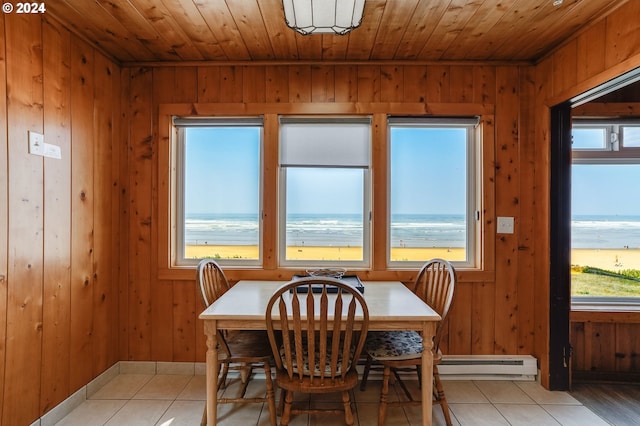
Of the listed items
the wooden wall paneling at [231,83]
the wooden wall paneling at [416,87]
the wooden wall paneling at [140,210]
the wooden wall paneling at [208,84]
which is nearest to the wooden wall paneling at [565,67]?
the wooden wall paneling at [416,87]

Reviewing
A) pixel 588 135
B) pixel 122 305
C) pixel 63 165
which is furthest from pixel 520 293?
pixel 63 165

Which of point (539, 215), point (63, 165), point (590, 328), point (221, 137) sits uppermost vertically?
point (221, 137)

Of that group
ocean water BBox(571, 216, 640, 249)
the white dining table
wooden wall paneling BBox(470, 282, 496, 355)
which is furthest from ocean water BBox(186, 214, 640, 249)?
ocean water BBox(571, 216, 640, 249)

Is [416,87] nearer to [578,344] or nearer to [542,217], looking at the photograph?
[542,217]

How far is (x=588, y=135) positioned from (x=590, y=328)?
4.98ft

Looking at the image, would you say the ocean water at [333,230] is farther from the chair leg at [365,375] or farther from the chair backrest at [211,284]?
the chair leg at [365,375]

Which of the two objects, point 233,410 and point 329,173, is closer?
point 233,410

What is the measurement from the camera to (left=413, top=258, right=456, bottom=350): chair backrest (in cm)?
190

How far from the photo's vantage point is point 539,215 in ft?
7.89

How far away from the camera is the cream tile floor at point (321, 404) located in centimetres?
196

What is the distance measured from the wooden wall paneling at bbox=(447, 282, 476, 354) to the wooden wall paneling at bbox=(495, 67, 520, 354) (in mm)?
207

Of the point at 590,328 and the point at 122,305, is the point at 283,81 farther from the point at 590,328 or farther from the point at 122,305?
the point at 590,328

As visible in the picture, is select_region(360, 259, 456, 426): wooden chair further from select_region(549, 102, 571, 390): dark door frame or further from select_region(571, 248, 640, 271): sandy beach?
select_region(571, 248, 640, 271): sandy beach

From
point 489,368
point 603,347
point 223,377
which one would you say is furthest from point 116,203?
point 603,347
